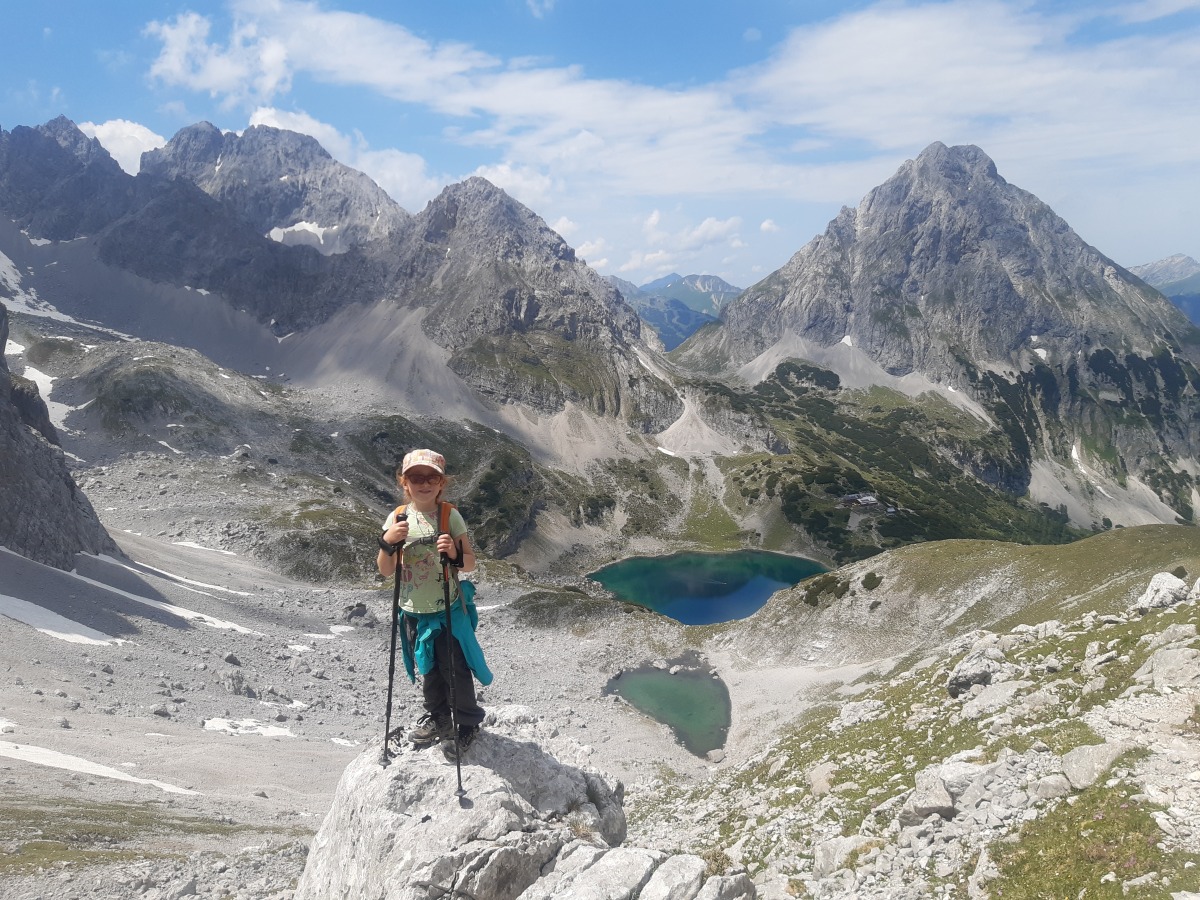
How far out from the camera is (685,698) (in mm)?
62781

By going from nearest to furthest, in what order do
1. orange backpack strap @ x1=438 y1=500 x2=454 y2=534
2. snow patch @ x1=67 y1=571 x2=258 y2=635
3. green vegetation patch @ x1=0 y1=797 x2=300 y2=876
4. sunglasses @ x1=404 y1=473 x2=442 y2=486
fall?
sunglasses @ x1=404 y1=473 x2=442 y2=486 < orange backpack strap @ x1=438 y1=500 x2=454 y2=534 < green vegetation patch @ x1=0 y1=797 x2=300 y2=876 < snow patch @ x1=67 y1=571 x2=258 y2=635

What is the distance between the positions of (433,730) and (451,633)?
2057 millimetres

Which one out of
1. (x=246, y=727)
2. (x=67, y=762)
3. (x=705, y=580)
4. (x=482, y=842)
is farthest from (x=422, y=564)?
(x=705, y=580)

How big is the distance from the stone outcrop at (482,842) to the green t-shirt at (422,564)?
9.90 ft

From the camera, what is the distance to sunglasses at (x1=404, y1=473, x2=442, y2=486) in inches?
442

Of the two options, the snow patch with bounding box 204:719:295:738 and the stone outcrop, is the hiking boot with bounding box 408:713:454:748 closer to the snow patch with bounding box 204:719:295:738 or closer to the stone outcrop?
the stone outcrop

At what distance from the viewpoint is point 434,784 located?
11.5 m

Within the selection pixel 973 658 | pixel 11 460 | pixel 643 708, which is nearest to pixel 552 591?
pixel 643 708

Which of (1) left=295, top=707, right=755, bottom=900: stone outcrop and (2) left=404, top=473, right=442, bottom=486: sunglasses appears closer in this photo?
(1) left=295, top=707, right=755, bottom=900: stone outcrop

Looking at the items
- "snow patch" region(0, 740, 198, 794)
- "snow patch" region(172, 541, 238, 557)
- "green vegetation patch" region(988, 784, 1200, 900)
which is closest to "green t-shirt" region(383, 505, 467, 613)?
"green vegetation patch" region(988, 784, 1200, 900)

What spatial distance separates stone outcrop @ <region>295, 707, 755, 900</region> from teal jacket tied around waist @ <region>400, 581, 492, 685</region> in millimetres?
1729

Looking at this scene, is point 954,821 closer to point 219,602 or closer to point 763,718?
point 763,718

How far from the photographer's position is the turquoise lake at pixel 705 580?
A: 11975cm

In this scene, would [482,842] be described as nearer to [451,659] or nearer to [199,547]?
[451,659]
